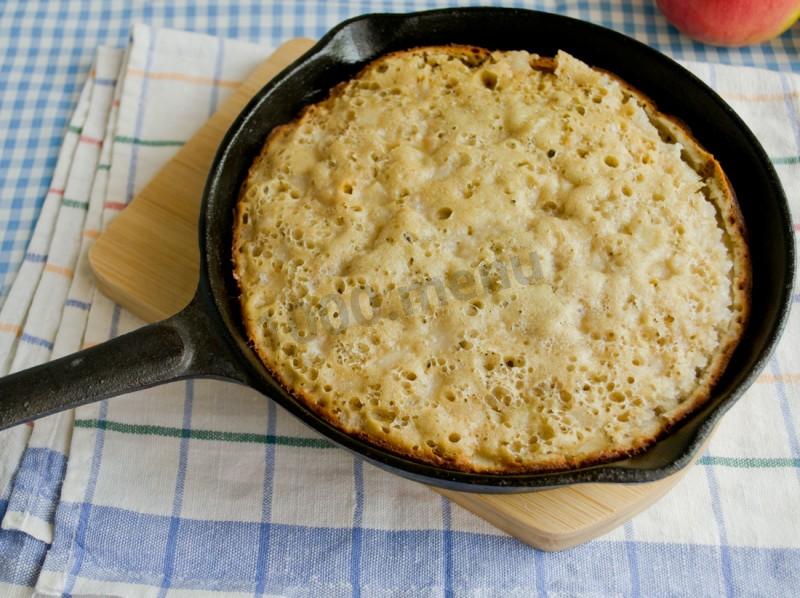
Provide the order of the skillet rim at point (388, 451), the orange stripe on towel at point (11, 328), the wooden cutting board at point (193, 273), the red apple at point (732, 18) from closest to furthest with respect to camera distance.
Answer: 1. the skillet rim at point (388, 451)
2. the wooden cutting board at point (193, 273)
3. the orange stripe on towel at point (11, 328)
4. the red apple at point (732, 18)

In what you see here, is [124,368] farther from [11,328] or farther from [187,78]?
[187,78]

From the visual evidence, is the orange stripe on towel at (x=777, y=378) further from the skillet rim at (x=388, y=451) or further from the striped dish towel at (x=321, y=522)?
the skillet rim at (x=388, y=451)

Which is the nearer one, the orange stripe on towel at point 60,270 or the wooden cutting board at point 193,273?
the wooden cutting board at point 193,273

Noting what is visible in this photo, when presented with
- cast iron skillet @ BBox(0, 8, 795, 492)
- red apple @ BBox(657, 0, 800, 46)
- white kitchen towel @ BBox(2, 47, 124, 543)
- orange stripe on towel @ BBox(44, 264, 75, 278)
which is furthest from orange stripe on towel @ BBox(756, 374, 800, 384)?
orange stripe on towel @ BBox(44, 264, 75, 278)

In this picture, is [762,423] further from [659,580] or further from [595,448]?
[595,448]

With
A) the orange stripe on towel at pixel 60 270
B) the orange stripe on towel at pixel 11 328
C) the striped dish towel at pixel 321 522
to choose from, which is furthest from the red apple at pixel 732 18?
the orange stripe on towel at pixel 11 328

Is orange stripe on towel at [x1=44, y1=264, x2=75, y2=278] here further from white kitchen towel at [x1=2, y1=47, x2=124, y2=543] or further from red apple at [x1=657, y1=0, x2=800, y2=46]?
red apple at [x1=657, y1=0, x2=800, y2=46]

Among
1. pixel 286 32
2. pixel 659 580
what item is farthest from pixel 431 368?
pixel 286 32
